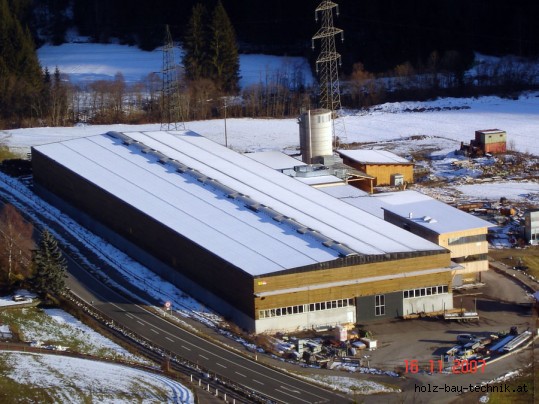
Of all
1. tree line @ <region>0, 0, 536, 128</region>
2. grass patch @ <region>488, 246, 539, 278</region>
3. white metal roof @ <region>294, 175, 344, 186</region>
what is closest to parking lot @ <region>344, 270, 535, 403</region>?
grass patch @ <region>488, 246, 539, 278</region>

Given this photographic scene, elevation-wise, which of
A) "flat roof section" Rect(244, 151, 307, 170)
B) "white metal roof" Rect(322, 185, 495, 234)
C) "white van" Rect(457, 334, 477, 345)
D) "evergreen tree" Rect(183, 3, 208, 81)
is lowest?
"white van" Rect(457, 334, 477, 345)

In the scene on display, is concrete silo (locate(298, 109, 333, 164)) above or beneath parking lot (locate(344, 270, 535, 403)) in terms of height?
above

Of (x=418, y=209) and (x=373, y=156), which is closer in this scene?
(x=418, y=209)

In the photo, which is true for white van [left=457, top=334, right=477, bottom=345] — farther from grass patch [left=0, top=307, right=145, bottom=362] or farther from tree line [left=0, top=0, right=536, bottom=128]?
tree line [left=0, top=0, right=536, bottom=128]

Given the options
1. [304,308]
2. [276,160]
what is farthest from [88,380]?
[276,160]

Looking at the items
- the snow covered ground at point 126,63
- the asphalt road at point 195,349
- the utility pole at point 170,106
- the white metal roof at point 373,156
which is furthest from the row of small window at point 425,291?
the snow covered ground at point 126,63

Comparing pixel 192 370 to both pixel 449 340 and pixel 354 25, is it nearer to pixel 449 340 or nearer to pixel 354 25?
pixel 449 340
